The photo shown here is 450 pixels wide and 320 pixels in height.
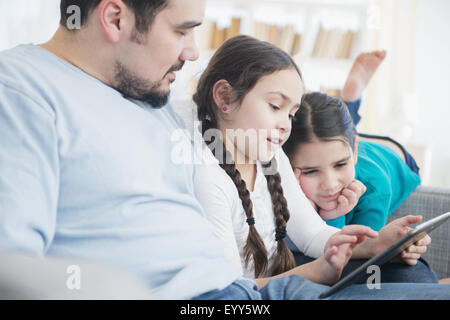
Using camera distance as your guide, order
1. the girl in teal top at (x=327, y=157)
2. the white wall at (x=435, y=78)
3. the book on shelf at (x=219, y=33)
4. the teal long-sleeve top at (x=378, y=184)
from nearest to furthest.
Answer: the girl in teal top at (x=327, y=157), the teal long-sleeve top at (x=378, y=184), the book on shelf at (x=219, y=33), the white wall at (x=435, y=78)

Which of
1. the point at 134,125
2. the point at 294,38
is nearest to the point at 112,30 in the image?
the point at 134,125

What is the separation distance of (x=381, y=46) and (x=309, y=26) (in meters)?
0.56

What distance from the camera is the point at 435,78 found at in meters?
3.55

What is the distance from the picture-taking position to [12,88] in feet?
2.30

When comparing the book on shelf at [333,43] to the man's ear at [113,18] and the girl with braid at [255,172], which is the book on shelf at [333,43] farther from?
→ the man's ear at [113,18]

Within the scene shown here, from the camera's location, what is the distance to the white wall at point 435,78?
3527 mm

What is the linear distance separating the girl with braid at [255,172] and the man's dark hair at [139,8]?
0.77ft

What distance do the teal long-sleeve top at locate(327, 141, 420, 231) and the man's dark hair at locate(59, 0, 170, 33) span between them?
2.20ft

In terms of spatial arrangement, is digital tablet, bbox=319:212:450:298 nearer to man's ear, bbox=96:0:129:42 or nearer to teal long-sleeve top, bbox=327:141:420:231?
teal long-sleeve top, bbox=327:141:420:231

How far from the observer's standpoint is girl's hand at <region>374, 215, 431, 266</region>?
39.2 inches

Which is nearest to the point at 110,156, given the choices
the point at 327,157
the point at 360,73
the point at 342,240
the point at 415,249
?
the point at 342,240

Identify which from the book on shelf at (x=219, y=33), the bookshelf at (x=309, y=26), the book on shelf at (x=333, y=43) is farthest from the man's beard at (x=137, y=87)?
the book on shelf at (x=333, y=43)

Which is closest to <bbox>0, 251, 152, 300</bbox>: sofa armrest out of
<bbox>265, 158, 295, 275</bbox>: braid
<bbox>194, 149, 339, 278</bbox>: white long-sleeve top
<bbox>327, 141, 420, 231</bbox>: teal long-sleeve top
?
<bbox>194, 149, 339, 278</bbox>: white long-sleeve top

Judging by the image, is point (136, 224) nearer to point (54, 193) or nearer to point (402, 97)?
point (54, 193)
